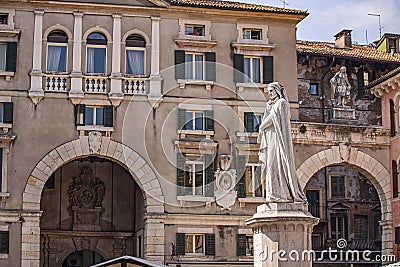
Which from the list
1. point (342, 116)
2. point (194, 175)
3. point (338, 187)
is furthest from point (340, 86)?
point (338, 187)

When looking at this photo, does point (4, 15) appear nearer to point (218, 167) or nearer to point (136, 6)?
point (136, 6)

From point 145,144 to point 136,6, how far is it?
6.08m

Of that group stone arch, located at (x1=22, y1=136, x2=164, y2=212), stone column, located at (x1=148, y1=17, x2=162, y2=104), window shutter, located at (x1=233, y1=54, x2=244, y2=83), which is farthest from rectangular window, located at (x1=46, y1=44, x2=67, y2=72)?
window shutter, located at (x1=233, y1=54, x2=244, y2=83)

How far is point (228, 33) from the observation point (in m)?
40.1

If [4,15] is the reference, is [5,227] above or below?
below

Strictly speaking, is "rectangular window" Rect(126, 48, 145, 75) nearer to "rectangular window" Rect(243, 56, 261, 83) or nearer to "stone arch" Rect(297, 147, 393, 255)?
"rectangular window" Rect(243, 56, 261, 83)

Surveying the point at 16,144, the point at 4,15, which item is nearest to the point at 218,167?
the point at 16,144

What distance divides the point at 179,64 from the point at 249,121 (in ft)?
13.2

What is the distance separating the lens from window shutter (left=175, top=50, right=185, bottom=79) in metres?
39.1

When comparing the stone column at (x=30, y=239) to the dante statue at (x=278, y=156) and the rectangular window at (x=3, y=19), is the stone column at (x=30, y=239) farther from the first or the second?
the dante statue at (x=278, y=156)

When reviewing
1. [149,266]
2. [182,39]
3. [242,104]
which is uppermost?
[182,39]

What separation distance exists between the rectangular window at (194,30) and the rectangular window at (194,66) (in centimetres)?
103

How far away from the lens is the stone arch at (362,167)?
131 feet

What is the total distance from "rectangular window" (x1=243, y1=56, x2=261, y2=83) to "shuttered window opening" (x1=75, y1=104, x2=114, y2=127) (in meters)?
6.38
